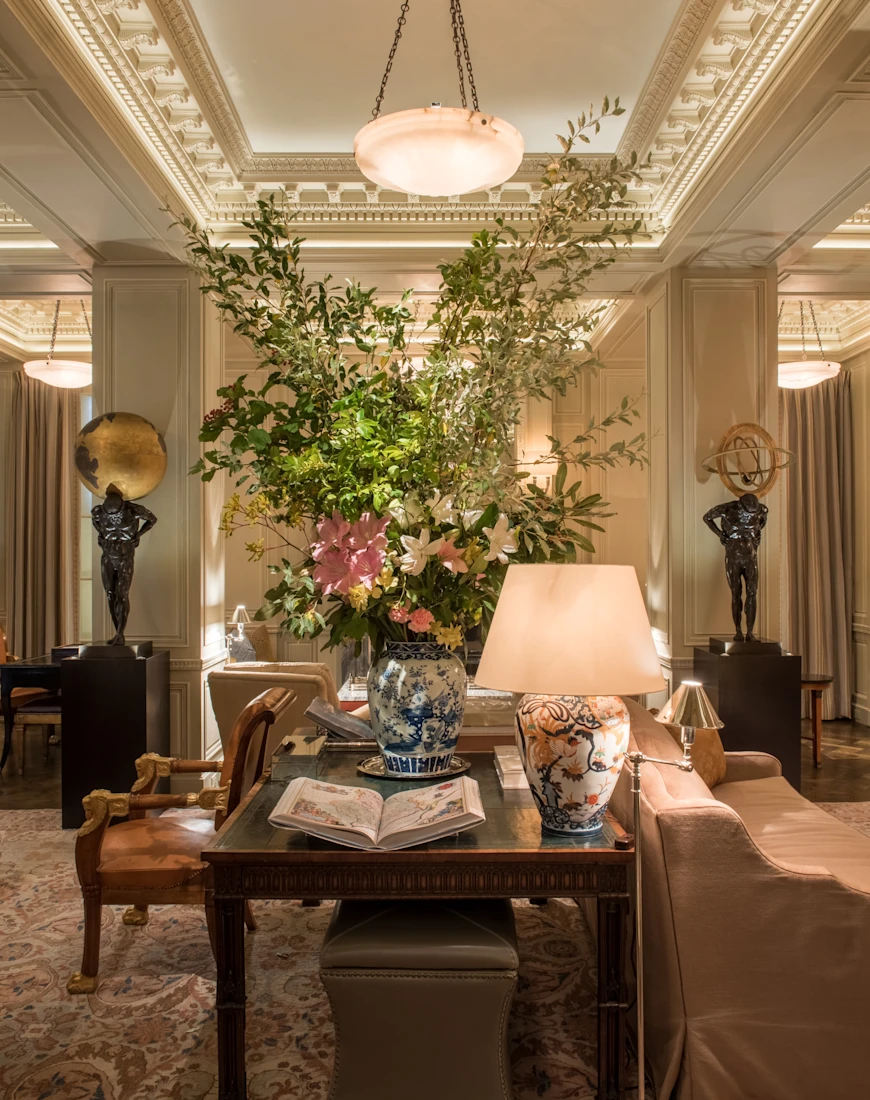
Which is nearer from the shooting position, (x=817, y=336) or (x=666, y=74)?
(x=666, y=74)

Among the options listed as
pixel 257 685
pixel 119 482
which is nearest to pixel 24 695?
pixel 119 482

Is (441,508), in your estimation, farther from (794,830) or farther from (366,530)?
(794,830)

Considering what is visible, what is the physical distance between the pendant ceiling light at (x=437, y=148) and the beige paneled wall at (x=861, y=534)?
5.08 metres

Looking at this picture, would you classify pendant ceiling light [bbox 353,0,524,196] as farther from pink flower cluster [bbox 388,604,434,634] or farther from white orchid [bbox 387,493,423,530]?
pink flower cluster [bbox 388,604,434,634]

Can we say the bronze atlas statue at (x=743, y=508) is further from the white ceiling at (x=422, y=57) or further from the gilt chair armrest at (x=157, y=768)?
the gilt chair armrest at (x=157, y=768)

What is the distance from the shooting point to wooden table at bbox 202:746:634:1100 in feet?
5.93

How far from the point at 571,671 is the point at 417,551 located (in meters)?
0.42

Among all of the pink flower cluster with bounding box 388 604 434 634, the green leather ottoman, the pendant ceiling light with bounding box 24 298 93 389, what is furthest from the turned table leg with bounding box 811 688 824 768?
the pendant ceiling light with bounding box 24 298 93 389

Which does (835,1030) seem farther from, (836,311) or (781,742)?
(836,311)

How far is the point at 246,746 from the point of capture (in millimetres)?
2732

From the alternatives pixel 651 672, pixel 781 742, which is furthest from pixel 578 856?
pixel 781 742

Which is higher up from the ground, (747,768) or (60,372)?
(60,372)

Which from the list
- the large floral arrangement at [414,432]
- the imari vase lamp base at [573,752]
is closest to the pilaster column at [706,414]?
the large floral arrangement at [414,432]

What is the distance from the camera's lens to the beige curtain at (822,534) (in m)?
7.22
